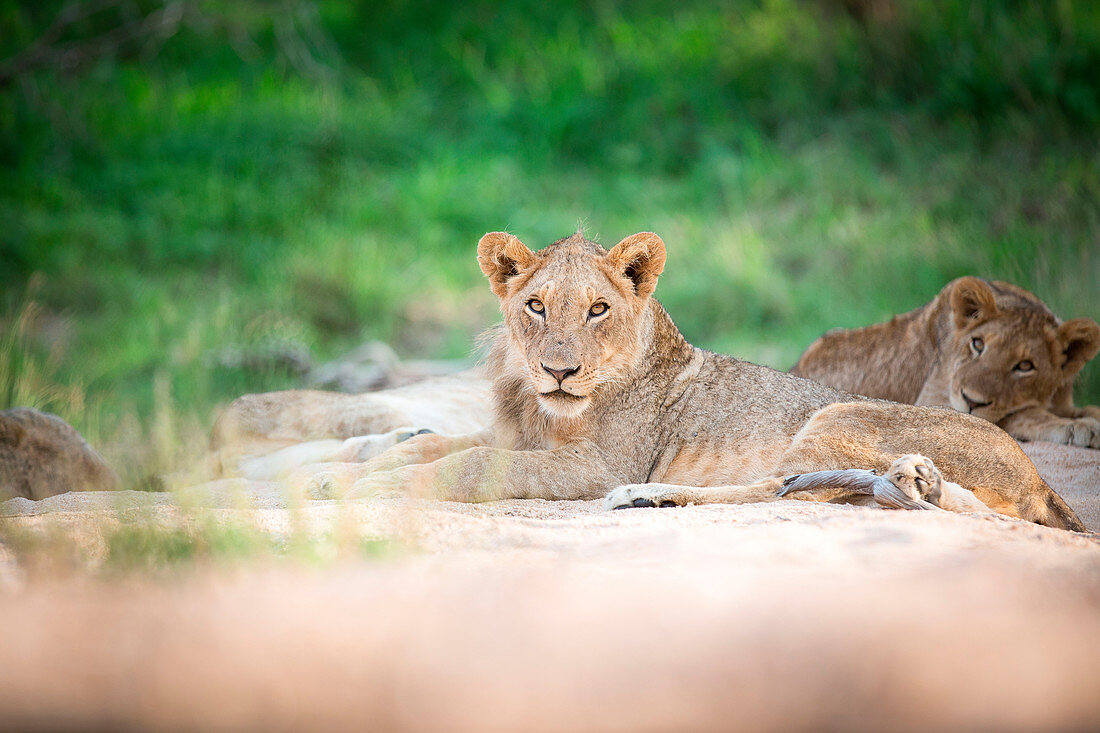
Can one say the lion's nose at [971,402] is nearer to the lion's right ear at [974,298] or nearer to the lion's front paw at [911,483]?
the lion's right ear at [974,298]

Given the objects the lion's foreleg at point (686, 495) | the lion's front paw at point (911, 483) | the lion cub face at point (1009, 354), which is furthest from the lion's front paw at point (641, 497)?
the lion cub face at point (1009, 354)

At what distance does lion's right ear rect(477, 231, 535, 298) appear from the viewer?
444 centimetres

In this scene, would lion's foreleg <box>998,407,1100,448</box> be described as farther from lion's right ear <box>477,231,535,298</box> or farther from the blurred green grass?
lion's right ear <box>477,231,535,298</box>

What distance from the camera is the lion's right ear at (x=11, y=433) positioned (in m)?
4.83

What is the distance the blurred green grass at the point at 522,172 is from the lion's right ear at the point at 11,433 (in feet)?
8.30

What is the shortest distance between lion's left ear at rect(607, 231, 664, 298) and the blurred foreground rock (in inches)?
109

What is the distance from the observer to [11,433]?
4852mm

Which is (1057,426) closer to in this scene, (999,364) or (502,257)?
(999,364)

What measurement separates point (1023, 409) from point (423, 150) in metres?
10.6

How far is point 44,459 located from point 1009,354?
5.30 metres

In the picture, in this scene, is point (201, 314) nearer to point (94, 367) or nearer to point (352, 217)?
point (94, 367)

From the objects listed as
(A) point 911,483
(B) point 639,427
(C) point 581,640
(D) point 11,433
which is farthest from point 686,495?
(D) point 11,433

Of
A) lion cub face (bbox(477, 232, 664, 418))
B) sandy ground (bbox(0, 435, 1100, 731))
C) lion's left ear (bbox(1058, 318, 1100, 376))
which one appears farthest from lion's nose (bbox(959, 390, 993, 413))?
sandy ground (bbox(0, 435, 1100, 731))

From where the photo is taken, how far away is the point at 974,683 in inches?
68.6
